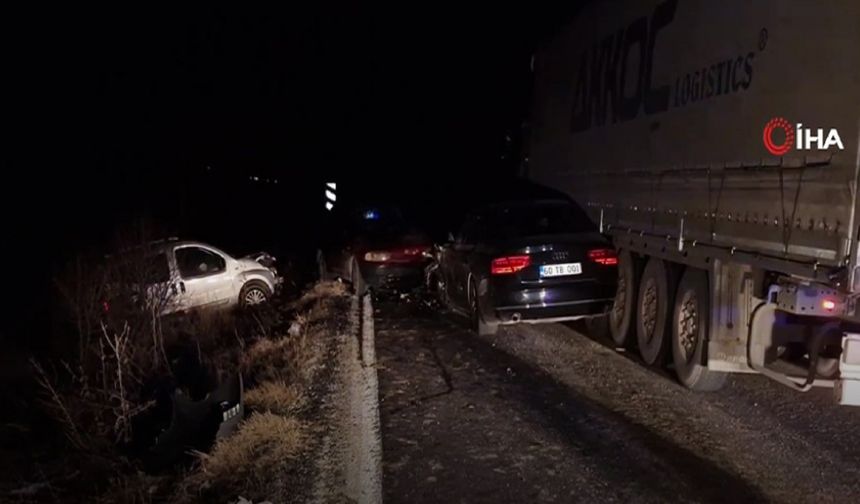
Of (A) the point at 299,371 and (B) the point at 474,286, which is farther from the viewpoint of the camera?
(B) the point at 474,286

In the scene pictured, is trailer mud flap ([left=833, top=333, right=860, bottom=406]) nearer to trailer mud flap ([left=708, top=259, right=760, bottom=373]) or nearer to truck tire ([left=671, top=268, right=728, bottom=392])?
trailer mud flap ([left=708, top=259, right=760, bottom=373])

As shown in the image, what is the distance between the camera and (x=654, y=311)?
353 inches

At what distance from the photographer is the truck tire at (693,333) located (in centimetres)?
755

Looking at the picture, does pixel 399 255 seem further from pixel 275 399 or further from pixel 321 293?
pixel 275 399

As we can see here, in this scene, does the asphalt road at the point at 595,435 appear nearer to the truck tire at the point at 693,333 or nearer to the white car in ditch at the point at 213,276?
the truck tire at the point at 693,333

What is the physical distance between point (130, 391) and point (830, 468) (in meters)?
5.87

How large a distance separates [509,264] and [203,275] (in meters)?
6.23

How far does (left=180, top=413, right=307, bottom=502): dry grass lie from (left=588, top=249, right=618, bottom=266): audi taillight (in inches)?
173

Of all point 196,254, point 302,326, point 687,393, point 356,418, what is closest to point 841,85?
point 687,393

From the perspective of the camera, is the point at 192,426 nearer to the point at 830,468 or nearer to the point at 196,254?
the point at 830,468

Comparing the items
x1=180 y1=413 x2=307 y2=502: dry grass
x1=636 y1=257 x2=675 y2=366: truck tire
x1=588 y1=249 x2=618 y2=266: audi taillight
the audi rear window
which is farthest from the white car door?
x1=180 y1=413 x2=307 y2=502: dry grass

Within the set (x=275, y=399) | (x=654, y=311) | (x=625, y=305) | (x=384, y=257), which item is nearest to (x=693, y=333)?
(x=654, y=311)

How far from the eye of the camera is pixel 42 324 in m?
12.6

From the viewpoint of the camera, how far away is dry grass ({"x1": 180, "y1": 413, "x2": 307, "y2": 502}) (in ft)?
17.2
